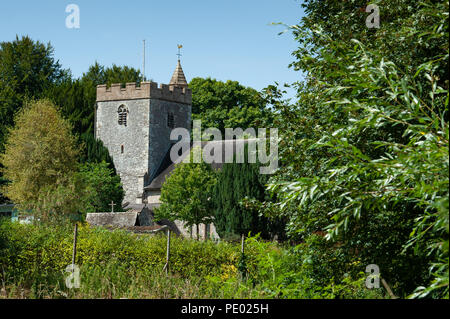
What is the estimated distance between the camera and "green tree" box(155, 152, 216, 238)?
33.2m

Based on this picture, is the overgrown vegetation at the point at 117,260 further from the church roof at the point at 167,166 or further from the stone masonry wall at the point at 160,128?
the stone masonry wall at the point at 160,128

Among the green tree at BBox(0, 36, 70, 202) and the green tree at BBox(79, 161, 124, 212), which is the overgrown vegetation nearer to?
the green tree at BBox(79, 161, 124, 212)

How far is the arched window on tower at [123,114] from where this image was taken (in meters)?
43.6

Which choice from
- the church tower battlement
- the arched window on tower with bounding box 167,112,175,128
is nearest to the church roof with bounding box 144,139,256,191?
the arched window on tower with bounding box 167,112,175,128

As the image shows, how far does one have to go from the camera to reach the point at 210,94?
4884 cm

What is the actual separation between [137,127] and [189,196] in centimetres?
1105

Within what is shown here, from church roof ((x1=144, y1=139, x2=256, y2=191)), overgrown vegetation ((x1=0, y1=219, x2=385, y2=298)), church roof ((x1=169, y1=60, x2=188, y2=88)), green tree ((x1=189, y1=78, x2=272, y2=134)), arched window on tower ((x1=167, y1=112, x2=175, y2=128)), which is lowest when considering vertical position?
overgrown vegetation ((x1=0, y1=219, x2=385, y2=298))

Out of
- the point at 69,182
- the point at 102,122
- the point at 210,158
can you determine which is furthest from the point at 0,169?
the point at 210,158

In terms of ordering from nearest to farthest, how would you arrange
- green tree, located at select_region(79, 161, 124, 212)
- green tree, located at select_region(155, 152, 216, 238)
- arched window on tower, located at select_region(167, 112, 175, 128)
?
green tree, located at select_region(155, 152, 216, 238) < green tree, located at select_region(79, 161, 124, 212) < arched window on tower, located at select_region(167, 112, 175, 128)

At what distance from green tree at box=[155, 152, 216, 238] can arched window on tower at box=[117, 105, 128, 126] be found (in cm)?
1060

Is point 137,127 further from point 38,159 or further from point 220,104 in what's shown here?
point 38,159

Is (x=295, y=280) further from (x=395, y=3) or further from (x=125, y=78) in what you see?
(x=125, y=78)

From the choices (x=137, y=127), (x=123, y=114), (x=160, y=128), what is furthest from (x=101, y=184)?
(x=123, y=114)

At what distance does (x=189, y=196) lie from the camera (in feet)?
111
